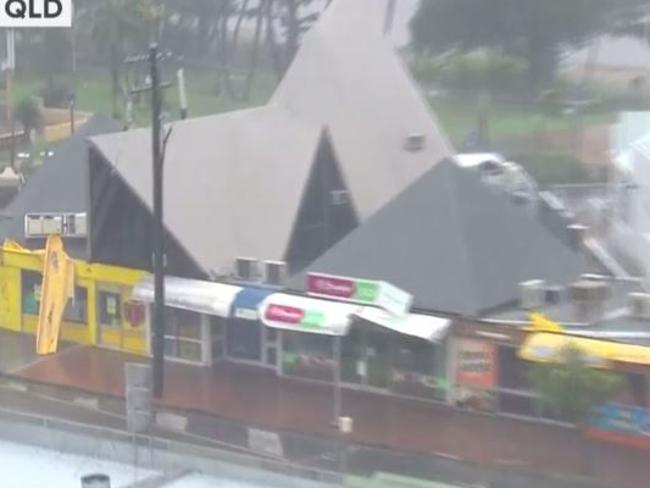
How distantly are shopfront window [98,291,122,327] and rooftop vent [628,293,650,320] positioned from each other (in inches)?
116

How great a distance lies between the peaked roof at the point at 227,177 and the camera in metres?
8.45

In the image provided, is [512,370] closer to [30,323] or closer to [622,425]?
[622,425]

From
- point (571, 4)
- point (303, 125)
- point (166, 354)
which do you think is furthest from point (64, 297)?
point (571, 4)

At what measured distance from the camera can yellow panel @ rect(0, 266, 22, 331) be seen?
918cm

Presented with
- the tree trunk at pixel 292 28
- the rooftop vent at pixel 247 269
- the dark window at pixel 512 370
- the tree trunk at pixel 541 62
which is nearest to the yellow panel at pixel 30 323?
the rooftop vent at pixel 247 269

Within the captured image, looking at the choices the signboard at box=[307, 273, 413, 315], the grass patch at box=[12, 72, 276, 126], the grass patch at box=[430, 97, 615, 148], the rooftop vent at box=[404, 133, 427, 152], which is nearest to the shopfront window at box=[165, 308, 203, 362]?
the signboard at box=[307, 273, 413, 315]

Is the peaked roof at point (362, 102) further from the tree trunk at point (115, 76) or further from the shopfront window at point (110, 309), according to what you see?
the tree trunk at point (115, 76)

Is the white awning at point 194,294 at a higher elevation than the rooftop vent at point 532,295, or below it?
below

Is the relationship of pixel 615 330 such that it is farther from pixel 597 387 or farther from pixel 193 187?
pixel 193 187

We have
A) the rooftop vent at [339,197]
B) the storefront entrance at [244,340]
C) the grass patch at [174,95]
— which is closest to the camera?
the storefront entrance at [244,340]

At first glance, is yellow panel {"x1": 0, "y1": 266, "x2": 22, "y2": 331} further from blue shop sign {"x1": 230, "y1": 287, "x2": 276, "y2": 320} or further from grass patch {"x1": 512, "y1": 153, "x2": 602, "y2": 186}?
grass patch {"x1": 512, "y1": 153, "x2": 602, "y2": 186}

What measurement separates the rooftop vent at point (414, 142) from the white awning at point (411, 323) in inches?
114

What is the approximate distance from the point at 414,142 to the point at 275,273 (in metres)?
2.33

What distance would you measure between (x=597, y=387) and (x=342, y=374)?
1.65m
